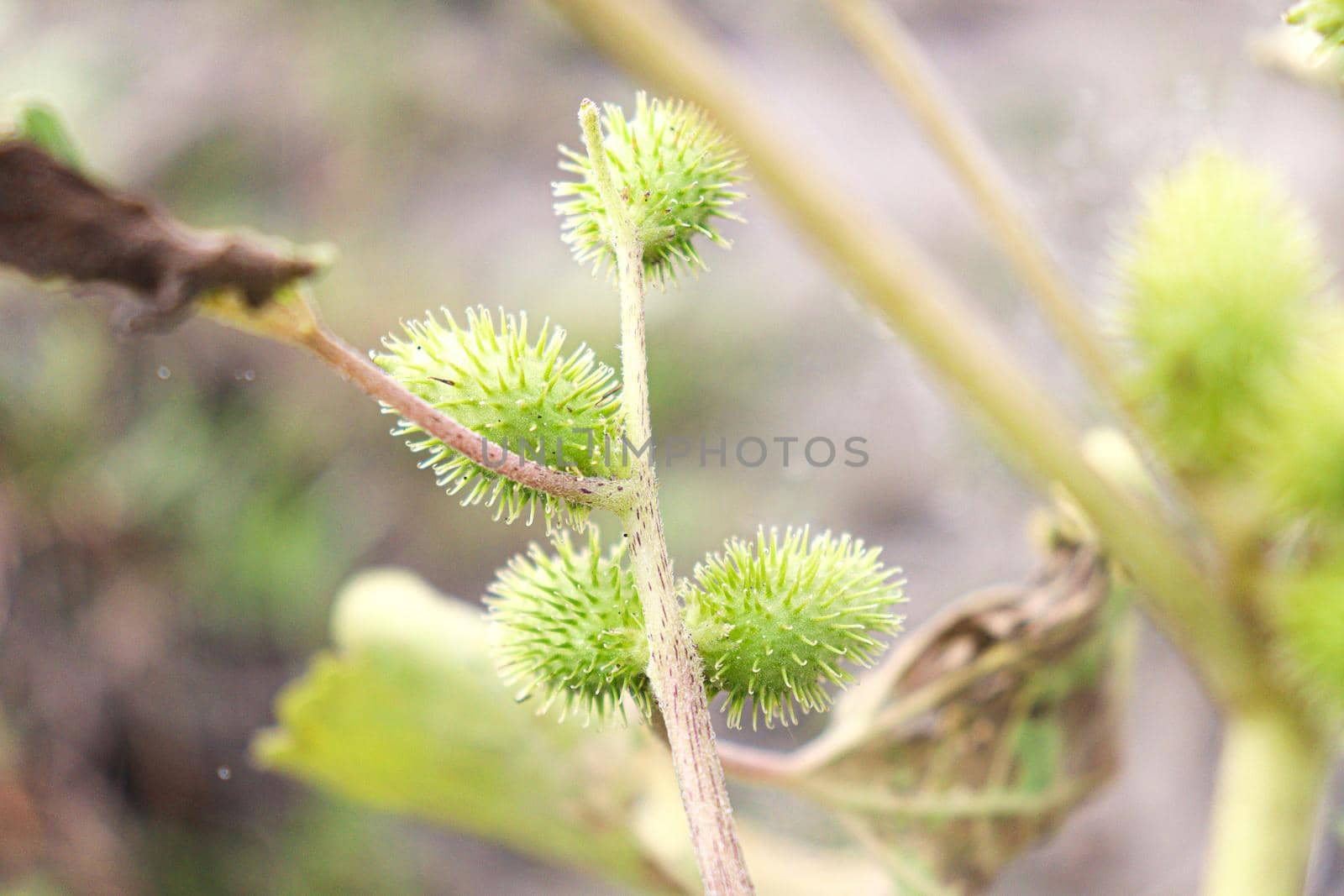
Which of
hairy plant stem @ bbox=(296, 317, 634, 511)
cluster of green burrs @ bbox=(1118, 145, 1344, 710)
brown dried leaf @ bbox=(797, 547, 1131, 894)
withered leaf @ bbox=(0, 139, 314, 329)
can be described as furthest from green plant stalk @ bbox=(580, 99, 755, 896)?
cluster of green burrs @ bbox=(1118, 145, 1344, 710)

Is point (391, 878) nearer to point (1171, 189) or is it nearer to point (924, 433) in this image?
point (924, 433)

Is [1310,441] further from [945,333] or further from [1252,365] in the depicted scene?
[945,333]

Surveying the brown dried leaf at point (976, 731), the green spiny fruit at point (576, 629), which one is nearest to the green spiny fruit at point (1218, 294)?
the brown dried leaf at point (976, 731)

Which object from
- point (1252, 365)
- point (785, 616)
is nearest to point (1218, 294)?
point (1252, 365)

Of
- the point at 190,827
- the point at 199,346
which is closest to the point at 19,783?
the point at 190,827

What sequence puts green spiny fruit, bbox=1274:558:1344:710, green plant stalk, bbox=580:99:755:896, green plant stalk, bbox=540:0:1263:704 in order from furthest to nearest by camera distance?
1. green plant stalk, bbox=540:0:1263:704
2. green spiny fruit, bbox=1274:558:1344:710
3. green plant stalk, bbox=580:99:755:896

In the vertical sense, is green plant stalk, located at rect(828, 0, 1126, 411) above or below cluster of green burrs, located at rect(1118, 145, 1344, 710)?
above

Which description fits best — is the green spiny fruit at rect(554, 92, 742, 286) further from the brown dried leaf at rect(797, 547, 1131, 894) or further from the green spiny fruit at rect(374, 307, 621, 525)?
the brown dried leaf at rect(797, 547, 1131, 894)
